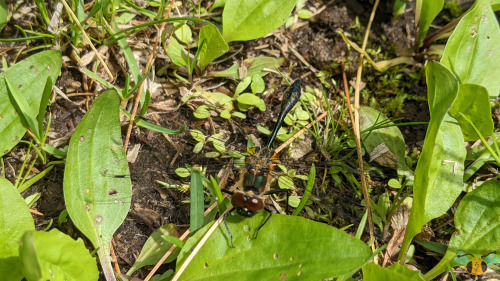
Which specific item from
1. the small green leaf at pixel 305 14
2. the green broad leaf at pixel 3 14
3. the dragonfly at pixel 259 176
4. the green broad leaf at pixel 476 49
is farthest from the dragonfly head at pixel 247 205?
the green broad leaf at pixel 3 14

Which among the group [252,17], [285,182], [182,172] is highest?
[252,17]

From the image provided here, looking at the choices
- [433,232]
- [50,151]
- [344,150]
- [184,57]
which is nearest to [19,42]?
[50,151]

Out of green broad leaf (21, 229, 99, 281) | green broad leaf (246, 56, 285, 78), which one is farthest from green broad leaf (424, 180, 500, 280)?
green broad leaf (21, 229, 99, 281)

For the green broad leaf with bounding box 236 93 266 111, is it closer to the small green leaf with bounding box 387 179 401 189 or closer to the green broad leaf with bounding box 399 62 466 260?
the small green leaf with bounding box 387 179 401 189

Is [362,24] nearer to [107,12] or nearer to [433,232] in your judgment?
[433,232]

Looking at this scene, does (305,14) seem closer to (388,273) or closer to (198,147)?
(198,147)

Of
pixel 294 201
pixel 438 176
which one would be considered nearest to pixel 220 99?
pixel 294 201
